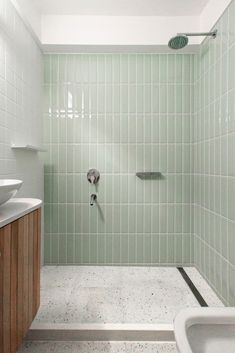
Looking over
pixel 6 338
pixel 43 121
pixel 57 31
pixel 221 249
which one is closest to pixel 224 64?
pixel 221 249

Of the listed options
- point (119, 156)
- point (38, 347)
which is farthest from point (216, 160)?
point (38, 347)

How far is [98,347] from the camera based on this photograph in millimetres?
1444

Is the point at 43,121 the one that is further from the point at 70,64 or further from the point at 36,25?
the point at 36,25

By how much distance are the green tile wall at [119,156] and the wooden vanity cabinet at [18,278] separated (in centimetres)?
115

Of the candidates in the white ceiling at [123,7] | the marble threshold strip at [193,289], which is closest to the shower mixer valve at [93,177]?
the marble threshold strip at [193,289]

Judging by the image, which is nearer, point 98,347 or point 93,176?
point 98,347

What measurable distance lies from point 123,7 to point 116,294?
2.31 meters

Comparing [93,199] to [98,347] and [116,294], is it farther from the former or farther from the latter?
[98,347]

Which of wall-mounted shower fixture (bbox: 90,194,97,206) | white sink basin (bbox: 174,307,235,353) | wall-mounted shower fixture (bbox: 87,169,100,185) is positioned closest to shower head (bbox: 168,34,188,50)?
wall-mounted shower fixture (bbox: 87,169,100,185)

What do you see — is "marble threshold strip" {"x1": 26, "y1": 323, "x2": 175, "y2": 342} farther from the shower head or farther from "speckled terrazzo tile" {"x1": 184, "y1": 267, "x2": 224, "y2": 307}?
the shower head

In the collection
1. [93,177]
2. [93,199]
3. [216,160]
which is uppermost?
[216,160]

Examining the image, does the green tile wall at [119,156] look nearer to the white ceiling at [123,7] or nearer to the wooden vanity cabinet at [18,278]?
the white ceiling at [123,7]

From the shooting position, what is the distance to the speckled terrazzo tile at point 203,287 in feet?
6.01

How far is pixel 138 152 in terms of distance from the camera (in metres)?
2.47
